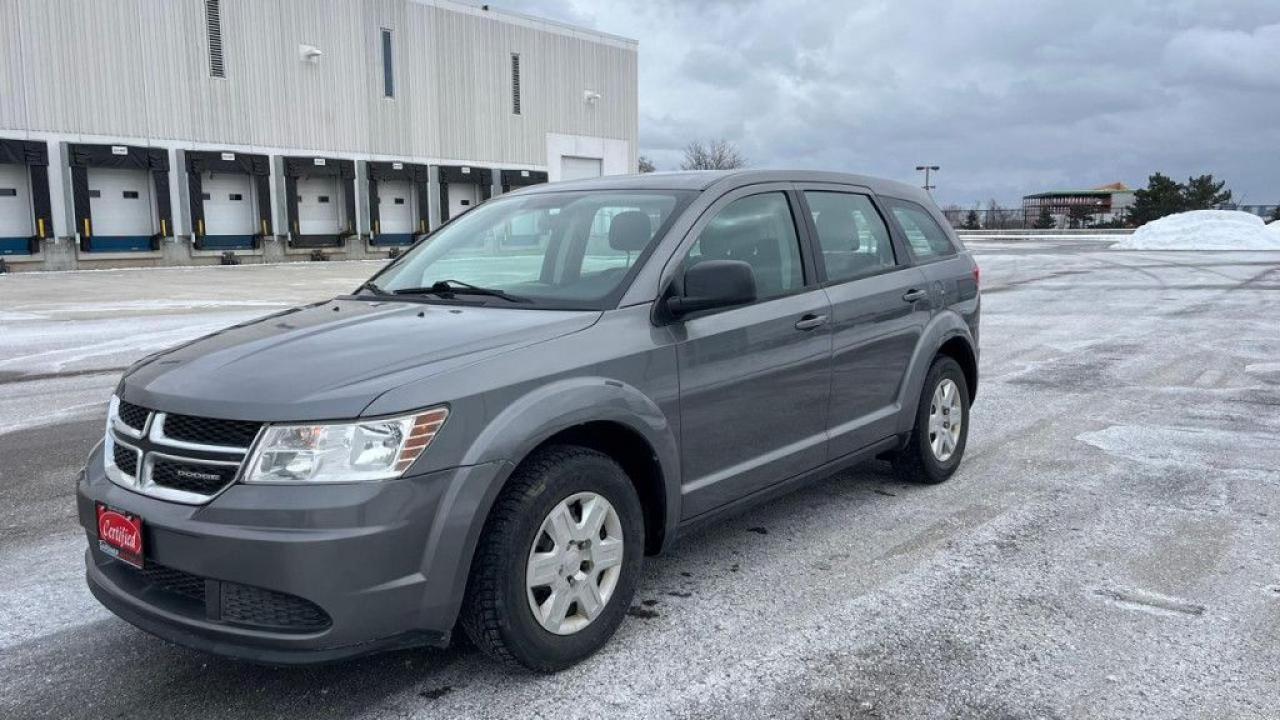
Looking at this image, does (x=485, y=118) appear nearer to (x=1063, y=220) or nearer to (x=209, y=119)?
(x=209, y=119)

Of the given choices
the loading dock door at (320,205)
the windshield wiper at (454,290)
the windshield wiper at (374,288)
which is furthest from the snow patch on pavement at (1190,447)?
the loading dock door at (320,205)

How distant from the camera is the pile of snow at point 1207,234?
35312 mm

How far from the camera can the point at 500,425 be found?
3035mm

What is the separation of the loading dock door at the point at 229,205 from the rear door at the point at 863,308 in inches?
1313

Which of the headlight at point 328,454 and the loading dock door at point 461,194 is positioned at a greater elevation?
the loading dock door at point 461,194

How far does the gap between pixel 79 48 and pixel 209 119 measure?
14.6 ft

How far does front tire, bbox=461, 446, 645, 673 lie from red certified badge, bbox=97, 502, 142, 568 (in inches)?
39.7

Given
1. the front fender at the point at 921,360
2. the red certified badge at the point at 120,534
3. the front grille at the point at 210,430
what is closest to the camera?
the front grille at the point at 210,430

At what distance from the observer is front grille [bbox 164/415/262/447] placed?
9.30ft

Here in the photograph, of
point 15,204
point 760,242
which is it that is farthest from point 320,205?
point 760,242

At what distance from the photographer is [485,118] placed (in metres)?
42.7

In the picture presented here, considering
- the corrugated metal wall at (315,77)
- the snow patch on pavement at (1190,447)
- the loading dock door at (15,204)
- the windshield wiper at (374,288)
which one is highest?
the corrugated metal wall at (315,77)

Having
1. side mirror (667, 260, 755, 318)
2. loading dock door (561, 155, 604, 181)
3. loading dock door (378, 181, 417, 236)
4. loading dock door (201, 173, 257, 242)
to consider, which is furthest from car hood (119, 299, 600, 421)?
loading dock door (561, 155, 604, 181)

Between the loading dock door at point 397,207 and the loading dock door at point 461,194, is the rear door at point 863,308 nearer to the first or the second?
the loading dock door at point 397,207
